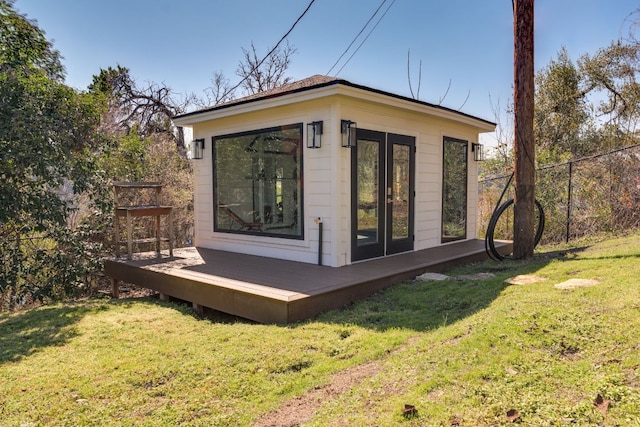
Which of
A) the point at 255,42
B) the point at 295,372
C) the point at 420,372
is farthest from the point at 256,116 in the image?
the point at 255,42

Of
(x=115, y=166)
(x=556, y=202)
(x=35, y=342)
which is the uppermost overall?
(x=115, y=166)

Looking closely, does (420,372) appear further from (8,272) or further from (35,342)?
(8,272)

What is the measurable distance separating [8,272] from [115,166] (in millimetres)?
2570

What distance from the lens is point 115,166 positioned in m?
7.28

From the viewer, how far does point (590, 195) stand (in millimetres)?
8102

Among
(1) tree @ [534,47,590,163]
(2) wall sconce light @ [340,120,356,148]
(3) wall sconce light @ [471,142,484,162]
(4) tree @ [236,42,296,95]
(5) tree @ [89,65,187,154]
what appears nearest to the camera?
(2) wall sconce light @ [340,120,356,148]

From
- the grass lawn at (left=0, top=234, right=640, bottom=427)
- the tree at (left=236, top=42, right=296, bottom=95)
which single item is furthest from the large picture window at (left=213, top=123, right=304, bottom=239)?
the tree at (left=236, top=42, right=296, bottom=95)

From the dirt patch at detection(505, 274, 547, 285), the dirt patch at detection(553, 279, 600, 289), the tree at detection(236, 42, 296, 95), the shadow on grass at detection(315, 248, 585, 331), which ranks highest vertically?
the tree at detection(236, 42, 296, 95)

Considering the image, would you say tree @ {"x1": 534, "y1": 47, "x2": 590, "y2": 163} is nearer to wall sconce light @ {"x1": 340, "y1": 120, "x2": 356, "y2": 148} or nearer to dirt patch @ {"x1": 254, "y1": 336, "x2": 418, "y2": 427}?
wall sconce light @ {"x1": 340, "y1": 120, "x2": 356, "y2": 148}

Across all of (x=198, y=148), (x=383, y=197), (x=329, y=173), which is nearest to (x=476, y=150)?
(x=383, y=197)

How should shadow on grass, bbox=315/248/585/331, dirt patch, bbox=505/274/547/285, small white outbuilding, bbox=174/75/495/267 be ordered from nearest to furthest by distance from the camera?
shadow on grass, bbox=315/248/585/331
dirt patch, bbox=505/274/547/285
small white outbuilding, bbox=174/75/495/267

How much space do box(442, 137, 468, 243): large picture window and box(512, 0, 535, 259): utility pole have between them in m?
1.62

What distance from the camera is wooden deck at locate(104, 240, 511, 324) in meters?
4.14

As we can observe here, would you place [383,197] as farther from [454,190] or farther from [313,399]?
[313,399]
